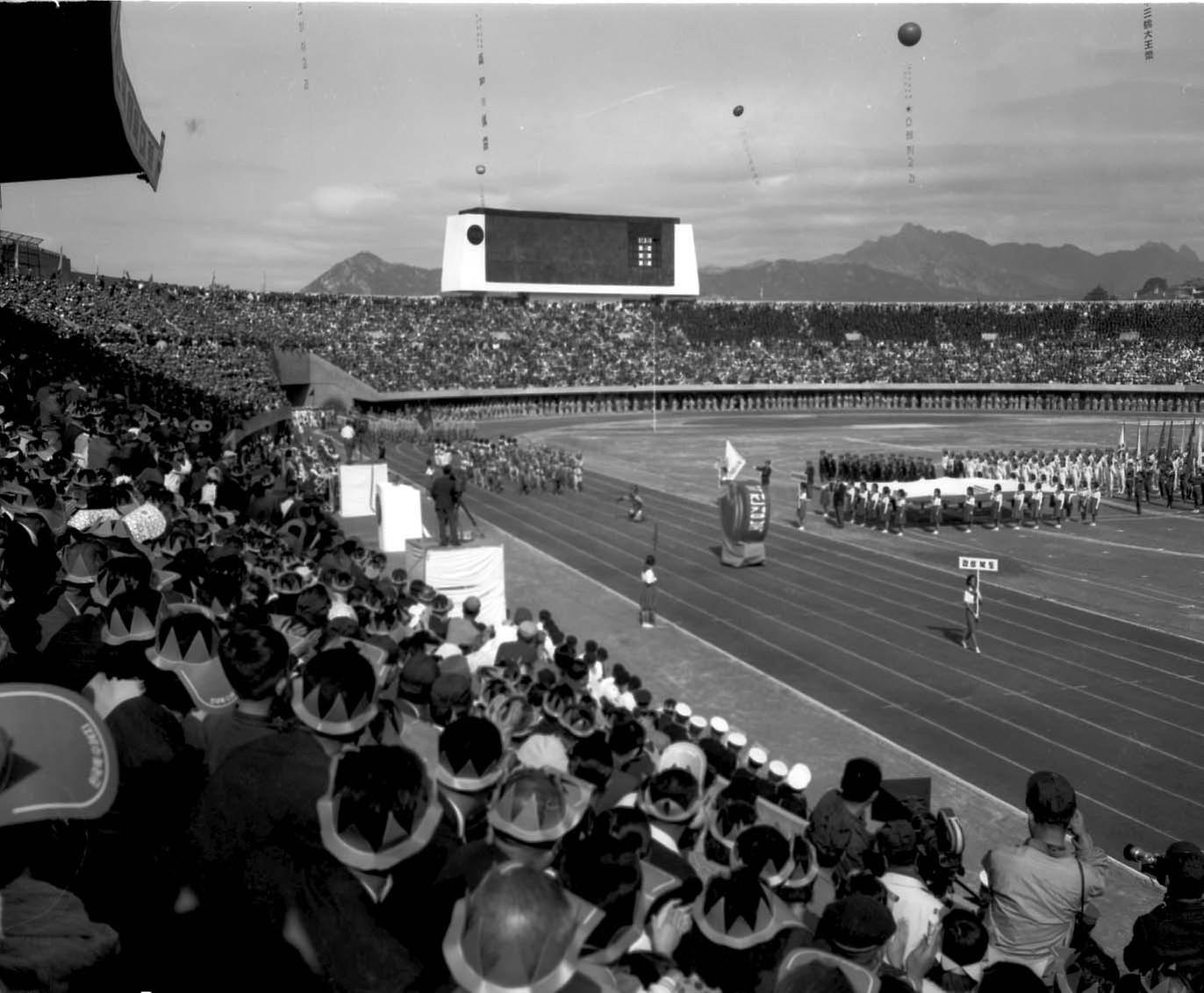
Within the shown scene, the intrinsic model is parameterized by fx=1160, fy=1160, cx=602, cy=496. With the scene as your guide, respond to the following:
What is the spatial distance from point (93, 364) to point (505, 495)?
11229mm

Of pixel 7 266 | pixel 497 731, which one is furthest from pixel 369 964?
pixel 7 266

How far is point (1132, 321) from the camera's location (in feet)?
263

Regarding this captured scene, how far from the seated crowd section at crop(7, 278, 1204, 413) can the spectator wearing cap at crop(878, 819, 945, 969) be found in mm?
52594

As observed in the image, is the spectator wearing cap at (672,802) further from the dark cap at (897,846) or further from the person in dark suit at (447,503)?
the person in dark suit at (447,503)

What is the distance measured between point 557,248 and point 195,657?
68424 mm

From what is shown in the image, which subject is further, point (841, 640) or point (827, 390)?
point (827, 390)

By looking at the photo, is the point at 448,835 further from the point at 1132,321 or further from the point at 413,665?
the point at 1132,321

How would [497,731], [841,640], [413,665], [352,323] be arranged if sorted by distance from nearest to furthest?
[497,731] < [413,665] < [841,640] < [352,323]

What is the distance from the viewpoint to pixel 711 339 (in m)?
80.9

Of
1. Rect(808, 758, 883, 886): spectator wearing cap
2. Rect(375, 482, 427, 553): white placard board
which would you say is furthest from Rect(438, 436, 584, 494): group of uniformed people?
Rect(808, 758, 883, 886): spectator wearing cap

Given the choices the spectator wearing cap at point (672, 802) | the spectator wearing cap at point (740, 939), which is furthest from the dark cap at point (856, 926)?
the spectator wearing cap at point (672, 802)

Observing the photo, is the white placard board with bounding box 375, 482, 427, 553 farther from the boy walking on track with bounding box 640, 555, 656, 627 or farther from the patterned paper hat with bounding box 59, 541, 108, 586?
the patterned paper hat with bounding box 59, 541, 108, 586

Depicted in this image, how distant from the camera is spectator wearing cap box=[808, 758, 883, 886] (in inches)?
196

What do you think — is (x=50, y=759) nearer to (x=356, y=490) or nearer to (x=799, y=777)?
(x=799, y=777)
